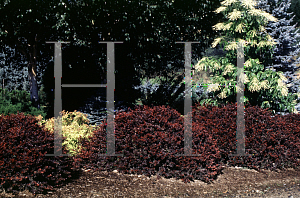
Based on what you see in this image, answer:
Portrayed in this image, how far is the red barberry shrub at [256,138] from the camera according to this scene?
18.0 feet

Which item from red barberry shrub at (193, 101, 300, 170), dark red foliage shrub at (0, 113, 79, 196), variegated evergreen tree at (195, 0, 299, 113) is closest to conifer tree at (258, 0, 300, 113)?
variegated evergreen tree at (195, 0, 299, 113)

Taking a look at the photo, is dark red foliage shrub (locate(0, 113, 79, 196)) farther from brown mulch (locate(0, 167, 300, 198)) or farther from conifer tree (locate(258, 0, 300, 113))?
conifer tree (locate(258, 0, 300, 113))

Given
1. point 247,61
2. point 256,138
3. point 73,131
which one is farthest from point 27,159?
point 247,61

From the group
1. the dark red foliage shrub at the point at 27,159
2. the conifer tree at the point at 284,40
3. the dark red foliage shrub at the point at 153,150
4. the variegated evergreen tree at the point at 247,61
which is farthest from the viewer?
the conifer tree at the point at 284,40

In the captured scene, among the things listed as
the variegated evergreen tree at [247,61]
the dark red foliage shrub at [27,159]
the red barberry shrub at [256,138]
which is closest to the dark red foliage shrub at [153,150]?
the red barberry shrub at [256,138]

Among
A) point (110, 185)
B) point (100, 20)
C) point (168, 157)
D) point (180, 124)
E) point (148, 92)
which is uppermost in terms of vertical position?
point (100, 20)

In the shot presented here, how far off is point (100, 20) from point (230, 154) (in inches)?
202

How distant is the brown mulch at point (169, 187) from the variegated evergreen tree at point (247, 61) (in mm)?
2750

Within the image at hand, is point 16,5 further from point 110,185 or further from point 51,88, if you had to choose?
point 51,88

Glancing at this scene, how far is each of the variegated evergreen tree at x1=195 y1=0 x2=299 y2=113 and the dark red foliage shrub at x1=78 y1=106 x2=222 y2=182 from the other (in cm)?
272

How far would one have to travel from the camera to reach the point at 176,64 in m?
9.99

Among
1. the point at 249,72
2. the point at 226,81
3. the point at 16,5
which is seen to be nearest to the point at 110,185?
the point at 226,81

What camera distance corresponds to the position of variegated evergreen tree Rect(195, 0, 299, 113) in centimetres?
700

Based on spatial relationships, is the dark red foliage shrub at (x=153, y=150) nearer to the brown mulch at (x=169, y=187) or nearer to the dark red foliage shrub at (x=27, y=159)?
the brown mulch at (x=169, y=187)
